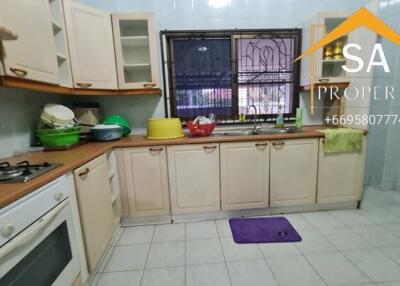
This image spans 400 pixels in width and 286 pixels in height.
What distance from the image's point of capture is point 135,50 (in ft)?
7.63

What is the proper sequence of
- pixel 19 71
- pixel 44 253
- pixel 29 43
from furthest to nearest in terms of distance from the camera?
pixel 29 43, pixel 19 71, pixel 44 253

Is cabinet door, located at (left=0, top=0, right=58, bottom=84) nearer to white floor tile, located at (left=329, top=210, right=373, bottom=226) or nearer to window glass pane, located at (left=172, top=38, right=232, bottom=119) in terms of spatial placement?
window glass pane, located at (left=172, top=38, right=232, bottom=119)

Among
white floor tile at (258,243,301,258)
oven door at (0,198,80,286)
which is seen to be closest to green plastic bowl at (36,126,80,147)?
oven door at (0,198,80,286)

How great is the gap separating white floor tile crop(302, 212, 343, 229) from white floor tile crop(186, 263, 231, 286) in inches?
40.3

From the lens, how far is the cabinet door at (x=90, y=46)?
6.09 ft

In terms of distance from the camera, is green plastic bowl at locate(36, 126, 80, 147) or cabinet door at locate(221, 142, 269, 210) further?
cabinet door at locate(221, 142, 269, 210)

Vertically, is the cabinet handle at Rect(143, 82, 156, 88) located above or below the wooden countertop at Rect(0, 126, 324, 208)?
above

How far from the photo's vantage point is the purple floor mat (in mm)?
1831

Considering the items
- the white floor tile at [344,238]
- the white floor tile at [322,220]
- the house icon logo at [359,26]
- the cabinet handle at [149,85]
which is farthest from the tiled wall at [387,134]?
the cabinet handle at [149,85]

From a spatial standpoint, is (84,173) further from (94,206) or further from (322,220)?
(322,220)

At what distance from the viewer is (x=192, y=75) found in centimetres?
253

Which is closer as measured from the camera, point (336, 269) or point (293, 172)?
point (336, 269)

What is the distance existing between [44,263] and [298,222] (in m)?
1.95

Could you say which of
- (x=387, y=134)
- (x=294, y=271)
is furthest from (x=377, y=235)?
(x=387, y=134)
